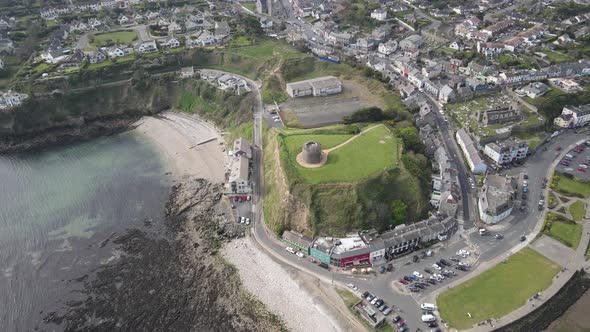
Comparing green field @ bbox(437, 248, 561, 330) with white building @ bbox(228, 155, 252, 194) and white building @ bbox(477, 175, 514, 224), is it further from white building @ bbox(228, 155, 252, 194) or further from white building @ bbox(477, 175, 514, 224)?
white building @ bbox(228, 155, 252, 194)

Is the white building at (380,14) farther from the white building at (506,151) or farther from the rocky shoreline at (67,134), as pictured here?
the rocky shoreline at (67,134)

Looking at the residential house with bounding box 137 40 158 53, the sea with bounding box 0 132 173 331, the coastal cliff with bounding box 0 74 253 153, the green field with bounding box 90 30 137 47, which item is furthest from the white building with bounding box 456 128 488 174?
the green field with bounding box 90 30 137 47

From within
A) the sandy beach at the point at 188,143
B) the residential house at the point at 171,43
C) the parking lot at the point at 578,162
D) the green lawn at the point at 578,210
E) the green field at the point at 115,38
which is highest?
the residential house at the point at 171,43

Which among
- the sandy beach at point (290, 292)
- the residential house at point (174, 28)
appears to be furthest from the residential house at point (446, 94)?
the residential house at point (174, 28)

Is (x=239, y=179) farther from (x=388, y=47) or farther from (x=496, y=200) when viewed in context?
(x=388, y=47)

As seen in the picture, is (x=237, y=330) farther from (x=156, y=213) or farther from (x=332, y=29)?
(x=332, y=29)

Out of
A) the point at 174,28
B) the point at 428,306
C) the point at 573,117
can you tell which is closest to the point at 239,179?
the point at 428,306

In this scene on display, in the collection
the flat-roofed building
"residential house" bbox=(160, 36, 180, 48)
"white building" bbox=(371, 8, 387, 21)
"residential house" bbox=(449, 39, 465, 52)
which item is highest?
"white building" bbox=(371, 8, 387, 21)
